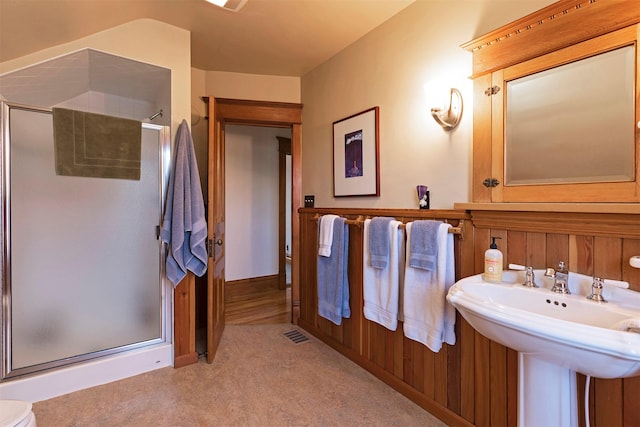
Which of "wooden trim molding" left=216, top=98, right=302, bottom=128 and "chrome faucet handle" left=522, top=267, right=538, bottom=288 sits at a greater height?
"wooden trim molding" left=216, top=98, right=302, bottom=128

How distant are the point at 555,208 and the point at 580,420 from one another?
0.85 m

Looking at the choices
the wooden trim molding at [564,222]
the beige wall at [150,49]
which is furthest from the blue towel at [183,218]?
the wooden trim molding at [564,222]

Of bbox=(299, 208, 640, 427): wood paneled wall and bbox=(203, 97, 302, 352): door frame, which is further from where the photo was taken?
bbox=(203, 97, 302, 352): door frame

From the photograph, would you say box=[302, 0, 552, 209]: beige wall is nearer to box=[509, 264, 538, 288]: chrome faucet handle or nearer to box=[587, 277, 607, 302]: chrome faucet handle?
box=[509, 264, 538, 288]: chrome faucet handle

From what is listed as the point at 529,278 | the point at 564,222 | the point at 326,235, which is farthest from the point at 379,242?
the point at 564,222

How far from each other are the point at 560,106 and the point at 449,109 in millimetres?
487

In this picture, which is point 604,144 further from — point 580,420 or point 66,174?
point 66,174

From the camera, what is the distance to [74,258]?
1992 mm

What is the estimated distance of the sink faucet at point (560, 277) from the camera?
1.20 metres

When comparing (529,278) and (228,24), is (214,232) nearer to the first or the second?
(228,24)

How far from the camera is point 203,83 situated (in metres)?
2.99

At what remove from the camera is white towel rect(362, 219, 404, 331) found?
192 cm

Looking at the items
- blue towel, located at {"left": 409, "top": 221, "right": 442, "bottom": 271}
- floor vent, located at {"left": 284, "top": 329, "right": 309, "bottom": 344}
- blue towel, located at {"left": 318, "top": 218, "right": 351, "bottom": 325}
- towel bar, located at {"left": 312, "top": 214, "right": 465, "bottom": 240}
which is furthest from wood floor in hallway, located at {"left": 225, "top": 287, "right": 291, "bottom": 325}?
blue towel, located at {"left": 409, "top": 221, "right": 442, "bottom": 271}

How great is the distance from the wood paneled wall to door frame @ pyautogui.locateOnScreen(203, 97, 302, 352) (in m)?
0.75
